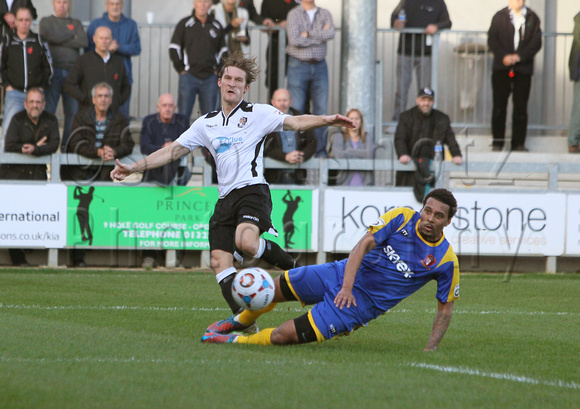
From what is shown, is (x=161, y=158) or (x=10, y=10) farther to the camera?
(x=10, y=10)

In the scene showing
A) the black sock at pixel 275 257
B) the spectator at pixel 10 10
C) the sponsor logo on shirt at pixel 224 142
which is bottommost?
the black sock at pixel 275 257

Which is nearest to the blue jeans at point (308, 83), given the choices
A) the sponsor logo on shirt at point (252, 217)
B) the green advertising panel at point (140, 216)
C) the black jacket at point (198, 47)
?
the black jacket at point (198, 47)

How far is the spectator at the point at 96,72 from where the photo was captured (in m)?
13.3

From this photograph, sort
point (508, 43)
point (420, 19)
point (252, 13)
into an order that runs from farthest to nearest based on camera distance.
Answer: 1. point (420, 19)
2. point (252, 13)
3. point (508, 43)

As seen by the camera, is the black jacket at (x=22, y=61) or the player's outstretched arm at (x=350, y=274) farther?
the black jacket at (x=22, y=61)

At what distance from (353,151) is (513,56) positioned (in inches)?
147

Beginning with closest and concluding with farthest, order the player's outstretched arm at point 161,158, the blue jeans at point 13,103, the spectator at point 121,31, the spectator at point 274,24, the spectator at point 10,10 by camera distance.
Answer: the player's outstretched arm at point 161,158 < the blue jeans at point 13,103 < the spectator at point 10,10 < the spectator at point 121,31 < the spectator at point 274,24

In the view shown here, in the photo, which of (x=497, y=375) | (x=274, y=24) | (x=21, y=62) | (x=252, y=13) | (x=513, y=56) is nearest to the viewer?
(x=497, y=375)

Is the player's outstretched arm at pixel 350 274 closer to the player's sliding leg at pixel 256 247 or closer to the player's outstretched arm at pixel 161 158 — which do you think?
the player's sliding leg at pixel 256 247

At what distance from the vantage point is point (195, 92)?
14.0m

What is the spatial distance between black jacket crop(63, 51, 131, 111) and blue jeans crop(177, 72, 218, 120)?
1.09 m

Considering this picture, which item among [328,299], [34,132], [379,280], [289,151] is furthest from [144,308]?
[34,132]

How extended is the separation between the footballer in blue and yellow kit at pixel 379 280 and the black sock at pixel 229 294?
266 millimetres

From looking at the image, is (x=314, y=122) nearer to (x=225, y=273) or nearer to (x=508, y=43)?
(x=225, y=273)
